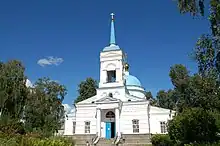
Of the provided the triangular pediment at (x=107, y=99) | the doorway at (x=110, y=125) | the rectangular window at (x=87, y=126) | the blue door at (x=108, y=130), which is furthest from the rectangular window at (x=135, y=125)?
A: the rectangular window at (x=87, y=126)

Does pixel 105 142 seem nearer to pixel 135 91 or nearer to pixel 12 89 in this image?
pixel 12 89

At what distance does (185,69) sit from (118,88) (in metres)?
14.0

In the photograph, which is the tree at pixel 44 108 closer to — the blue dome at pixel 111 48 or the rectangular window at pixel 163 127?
the blue dome at pixel 111 48

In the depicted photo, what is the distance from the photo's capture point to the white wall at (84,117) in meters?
37.4

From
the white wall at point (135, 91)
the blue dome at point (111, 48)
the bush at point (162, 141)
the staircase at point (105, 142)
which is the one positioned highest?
the blue dome at point (111, 48)

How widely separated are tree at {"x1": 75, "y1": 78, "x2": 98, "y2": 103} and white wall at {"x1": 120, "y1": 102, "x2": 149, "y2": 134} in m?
18.5

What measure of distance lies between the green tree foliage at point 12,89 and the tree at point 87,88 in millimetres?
21607

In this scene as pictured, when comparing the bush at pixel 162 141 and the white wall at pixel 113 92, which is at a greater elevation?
the white wall at pixel 113 92

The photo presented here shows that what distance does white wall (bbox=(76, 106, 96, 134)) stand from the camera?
3744cm

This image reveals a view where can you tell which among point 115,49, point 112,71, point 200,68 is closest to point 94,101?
point 112,71

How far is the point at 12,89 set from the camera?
105 ft

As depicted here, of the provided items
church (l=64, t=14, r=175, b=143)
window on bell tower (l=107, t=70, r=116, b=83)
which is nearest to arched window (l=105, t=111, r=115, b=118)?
church (l=64, t=14, r=175, b=143)

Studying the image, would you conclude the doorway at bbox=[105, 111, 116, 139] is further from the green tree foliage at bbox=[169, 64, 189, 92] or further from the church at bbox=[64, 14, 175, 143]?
the green tree foliage at bbox=[169, 64, 189, 92]

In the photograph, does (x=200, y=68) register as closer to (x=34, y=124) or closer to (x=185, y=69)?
(x=34, y=124)
